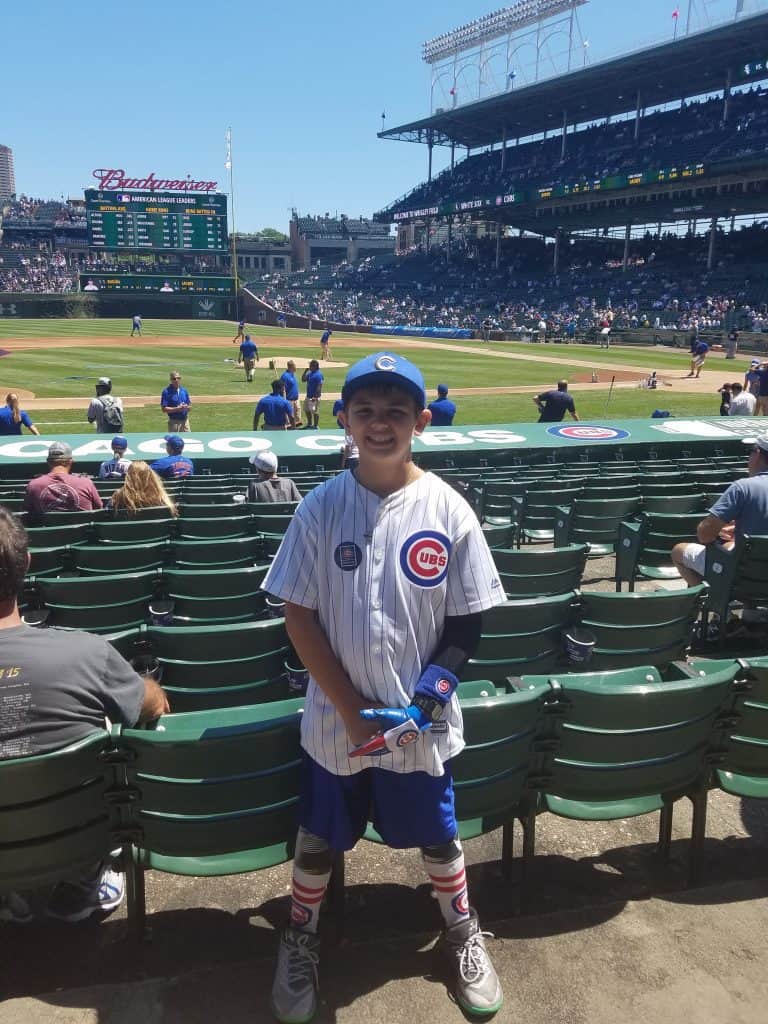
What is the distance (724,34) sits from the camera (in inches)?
1876

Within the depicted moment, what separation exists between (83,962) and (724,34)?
5947 cm

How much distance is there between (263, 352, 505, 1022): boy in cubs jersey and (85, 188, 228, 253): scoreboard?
232ft

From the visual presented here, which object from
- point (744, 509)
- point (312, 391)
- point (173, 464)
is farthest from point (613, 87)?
point (744, 509)

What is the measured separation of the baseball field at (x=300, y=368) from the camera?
20.0m

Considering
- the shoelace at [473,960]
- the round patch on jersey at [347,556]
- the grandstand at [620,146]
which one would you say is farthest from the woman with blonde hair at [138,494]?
the grandstand at [620,146]

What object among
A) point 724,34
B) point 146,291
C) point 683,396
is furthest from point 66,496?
point 146,291

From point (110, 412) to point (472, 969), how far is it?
12144mm

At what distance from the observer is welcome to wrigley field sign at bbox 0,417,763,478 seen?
10.9 metres

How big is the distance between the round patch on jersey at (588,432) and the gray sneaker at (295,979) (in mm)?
10522

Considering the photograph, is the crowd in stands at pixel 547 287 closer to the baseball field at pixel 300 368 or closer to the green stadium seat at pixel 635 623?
the baseball field at pixel 300 368

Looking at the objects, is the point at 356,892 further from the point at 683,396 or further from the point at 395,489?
the point at 683,396

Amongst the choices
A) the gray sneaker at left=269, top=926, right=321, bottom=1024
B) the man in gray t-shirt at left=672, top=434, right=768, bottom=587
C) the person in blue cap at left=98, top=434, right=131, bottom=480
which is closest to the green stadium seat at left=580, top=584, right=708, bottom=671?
the man in gray t-shirt at left=672, top=434, right=768, bottom=587

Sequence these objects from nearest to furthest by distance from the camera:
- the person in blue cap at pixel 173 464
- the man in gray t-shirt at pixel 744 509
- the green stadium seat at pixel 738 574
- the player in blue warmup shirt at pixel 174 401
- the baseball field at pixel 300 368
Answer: the green stadium seat at pixel 738 574, the man in gray t-shirt at pixel 744 509, the person in blue cap at pixel 173 464, the player in blue warmup shirt at pixel 174 401, the baseball field at pixel 300 368

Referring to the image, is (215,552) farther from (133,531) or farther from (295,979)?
(295,979)
